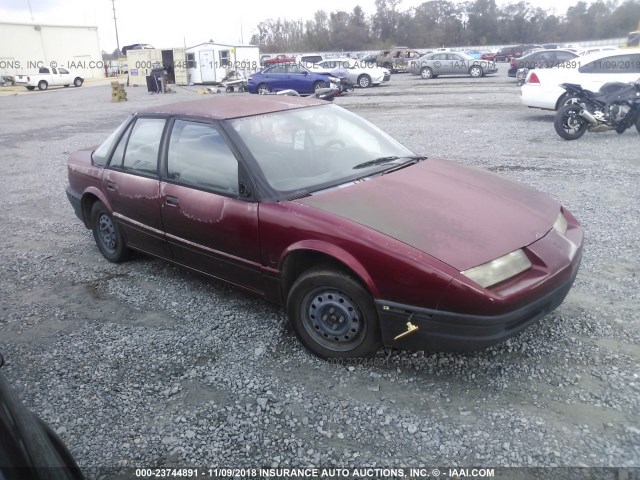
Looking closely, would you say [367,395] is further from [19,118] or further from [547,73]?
[19,118]

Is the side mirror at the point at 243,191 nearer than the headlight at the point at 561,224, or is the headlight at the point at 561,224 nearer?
the headlight at the point at 561,224

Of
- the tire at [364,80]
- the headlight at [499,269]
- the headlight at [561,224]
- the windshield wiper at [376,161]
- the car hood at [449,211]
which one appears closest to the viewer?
the headlight at [499,269]

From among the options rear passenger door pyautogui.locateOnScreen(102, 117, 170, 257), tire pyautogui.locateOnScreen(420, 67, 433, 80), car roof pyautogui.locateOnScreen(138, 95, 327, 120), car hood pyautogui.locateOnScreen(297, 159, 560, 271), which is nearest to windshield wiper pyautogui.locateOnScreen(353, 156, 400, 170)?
car hood pyautogui.locateOnScreen(297, 159, 560, 271)

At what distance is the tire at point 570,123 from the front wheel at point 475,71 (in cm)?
2057

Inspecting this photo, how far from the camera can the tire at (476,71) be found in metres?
28.5

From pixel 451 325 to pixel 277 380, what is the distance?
1083mm

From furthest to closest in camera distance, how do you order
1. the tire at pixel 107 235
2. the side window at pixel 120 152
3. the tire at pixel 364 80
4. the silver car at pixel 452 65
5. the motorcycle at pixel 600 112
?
the silver car at pixel 452 65 → the tire at pixel 364 80 → the motorcycle at pixel 600 112 → the tire at pixel 107 235 → the side window at pixel 120 152

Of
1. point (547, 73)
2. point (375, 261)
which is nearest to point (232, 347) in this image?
point (375, 261)

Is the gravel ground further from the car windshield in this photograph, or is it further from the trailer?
the trailer

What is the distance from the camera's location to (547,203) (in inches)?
136

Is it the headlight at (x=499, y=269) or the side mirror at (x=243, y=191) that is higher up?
the side mirror at (x=243, y=191)

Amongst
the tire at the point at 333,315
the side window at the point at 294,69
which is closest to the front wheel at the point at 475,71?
the side window at the point at 294,69

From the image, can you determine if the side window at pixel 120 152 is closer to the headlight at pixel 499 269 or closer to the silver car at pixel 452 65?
the headlight at pixel 499 269

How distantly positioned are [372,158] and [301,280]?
1.25m
